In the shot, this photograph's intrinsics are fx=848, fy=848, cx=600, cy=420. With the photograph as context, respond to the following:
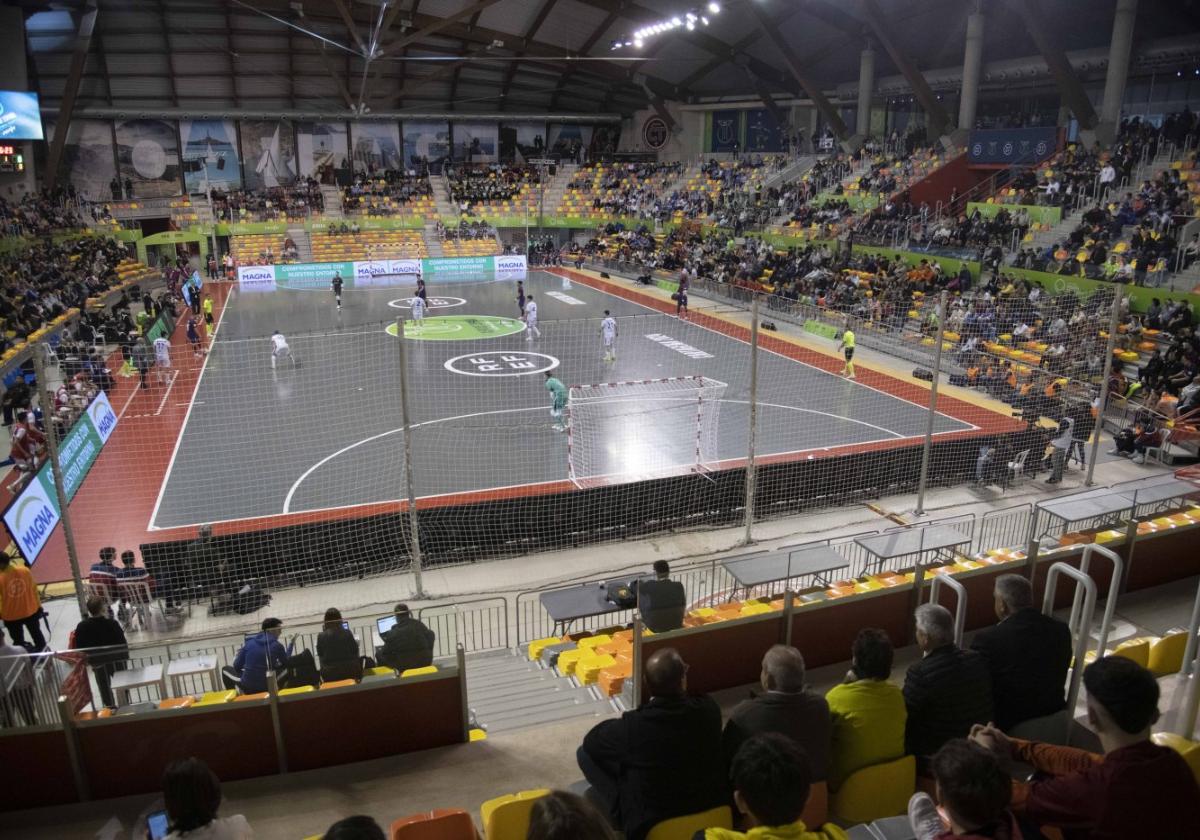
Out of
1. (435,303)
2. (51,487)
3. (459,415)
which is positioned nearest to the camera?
(51,487)

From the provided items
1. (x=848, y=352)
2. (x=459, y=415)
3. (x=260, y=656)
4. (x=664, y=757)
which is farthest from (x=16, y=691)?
(x=848, y=352)

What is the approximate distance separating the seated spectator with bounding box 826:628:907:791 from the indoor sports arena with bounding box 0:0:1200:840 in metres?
0.02

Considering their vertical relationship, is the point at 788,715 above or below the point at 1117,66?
below

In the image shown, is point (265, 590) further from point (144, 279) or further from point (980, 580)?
point (144, 279)

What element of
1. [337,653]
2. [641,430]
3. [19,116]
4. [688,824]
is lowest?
[641,430]

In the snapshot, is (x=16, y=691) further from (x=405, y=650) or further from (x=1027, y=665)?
(x=1027, y=665)

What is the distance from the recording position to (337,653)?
6359 mm

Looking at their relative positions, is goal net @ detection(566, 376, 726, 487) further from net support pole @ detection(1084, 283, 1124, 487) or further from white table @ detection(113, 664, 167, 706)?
white table @ detection(113, 664, 167, 706)

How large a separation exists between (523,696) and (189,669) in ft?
9.24

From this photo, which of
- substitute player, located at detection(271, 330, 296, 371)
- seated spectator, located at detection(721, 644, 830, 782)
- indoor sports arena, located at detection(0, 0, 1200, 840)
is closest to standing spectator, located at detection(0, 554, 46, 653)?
indoor sports arena, located at detection(0, 0, 1200, 840)

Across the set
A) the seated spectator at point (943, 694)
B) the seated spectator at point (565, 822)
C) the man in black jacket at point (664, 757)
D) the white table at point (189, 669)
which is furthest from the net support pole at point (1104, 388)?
Answer: the seated spectator at point (565, 822)

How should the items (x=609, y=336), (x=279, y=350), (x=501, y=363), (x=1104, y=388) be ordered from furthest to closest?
(x=501, y=363)
(x=609, y=336)
(x=279, y=350)
(x=1104, y=388)

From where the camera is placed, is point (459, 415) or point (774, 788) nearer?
point (774, 788)

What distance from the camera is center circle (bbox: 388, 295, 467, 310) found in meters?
34.2
